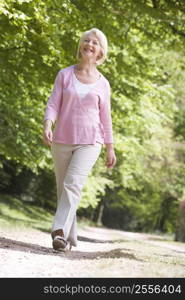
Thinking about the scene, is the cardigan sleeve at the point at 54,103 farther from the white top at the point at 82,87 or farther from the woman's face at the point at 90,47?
the woman's face at the point at 90,47

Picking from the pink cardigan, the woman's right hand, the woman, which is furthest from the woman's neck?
the woman's right hand

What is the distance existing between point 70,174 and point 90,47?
1.53 metres

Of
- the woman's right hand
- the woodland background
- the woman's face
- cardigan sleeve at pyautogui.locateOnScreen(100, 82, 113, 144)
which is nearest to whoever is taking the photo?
the woman's right hand

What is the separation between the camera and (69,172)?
663 centimetres

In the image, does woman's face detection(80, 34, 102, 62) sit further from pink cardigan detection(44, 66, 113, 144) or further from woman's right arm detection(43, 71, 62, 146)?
woman's right arm detection(43, 71, 62, 146)

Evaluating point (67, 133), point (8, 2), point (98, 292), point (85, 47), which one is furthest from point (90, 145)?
point (8, 2)

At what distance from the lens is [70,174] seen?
6617 millimetres

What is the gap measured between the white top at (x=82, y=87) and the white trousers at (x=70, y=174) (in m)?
0.61

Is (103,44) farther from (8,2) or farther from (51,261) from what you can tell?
(8,2)

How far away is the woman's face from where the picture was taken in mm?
6770

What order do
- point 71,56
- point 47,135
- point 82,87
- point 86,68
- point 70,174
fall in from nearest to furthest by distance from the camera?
point 47,135 → point 70,174 → point 82,87 → point 86,68 → point 71,56

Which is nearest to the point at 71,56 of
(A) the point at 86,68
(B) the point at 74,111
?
(A) the point at 86,68

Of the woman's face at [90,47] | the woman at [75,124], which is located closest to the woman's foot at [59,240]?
the woman at [75,124]

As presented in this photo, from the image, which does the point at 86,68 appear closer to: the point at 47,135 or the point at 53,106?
the point at 53,106
